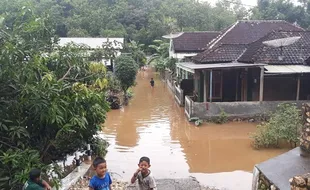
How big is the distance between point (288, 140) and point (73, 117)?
7541mm

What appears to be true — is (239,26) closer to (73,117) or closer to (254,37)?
(254,37)

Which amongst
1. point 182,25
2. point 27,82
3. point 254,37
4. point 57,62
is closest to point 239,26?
point 254,37

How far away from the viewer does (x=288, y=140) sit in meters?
11.2

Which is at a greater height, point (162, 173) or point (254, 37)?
point (254, 37)

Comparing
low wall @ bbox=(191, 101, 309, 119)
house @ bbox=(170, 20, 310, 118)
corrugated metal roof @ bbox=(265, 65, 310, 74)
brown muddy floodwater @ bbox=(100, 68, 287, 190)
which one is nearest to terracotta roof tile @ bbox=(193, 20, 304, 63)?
house @ bbox=(170, 20, 310, 118)

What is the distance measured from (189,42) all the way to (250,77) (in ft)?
36.0

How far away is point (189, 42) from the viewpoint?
91.0 feet

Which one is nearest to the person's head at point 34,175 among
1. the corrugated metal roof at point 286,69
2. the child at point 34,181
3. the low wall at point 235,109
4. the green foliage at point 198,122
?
the child at point 34,181

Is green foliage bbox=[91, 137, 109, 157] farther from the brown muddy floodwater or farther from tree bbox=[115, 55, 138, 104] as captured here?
tree bbox=[115, 55, 138, 104]

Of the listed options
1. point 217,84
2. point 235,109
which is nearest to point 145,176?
point 235,109

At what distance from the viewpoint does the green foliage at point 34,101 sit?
6.10m

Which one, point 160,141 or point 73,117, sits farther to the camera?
point 160,141

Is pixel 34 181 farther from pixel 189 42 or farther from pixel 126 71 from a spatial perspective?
pixel 189 42

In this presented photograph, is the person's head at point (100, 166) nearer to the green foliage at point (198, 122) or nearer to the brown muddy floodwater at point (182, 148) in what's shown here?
the brown muddy floodwater at point (182, 148)
